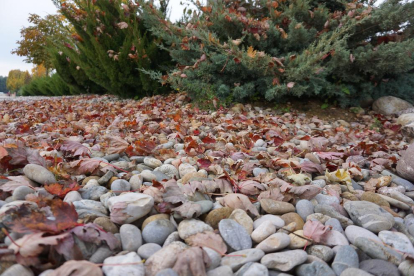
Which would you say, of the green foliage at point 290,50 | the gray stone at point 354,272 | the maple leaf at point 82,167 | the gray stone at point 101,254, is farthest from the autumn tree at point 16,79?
the gray stone at point 354,272

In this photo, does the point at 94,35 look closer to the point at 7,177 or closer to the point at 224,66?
the point at 224,66

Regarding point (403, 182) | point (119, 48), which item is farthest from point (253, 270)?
point (119, 48)

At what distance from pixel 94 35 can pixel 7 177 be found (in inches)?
169

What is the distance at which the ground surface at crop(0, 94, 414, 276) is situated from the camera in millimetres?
849

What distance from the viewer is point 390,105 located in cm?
390

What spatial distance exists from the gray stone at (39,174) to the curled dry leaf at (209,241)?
28.2 inches

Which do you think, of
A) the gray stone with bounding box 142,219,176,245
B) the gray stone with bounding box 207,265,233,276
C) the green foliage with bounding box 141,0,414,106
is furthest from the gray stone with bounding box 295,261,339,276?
the green foliage with bounding box 141,0,414,106

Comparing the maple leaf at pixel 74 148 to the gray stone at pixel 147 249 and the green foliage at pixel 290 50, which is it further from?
the green foliage at pixel 290 50

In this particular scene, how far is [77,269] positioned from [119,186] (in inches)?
21.5

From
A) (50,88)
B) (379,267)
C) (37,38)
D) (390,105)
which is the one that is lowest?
(379,267)

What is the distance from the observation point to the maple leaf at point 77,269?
75cm

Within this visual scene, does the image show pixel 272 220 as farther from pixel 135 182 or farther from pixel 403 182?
pixel 403 182

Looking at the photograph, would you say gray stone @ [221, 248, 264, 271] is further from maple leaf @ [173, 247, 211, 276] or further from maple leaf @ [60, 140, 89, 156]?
maple leaf @ [60, 140, 89, 156]

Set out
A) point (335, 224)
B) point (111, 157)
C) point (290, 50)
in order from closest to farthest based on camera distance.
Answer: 1. point (335, 224)
2. point (111, 157)
3. point (290, 50)
